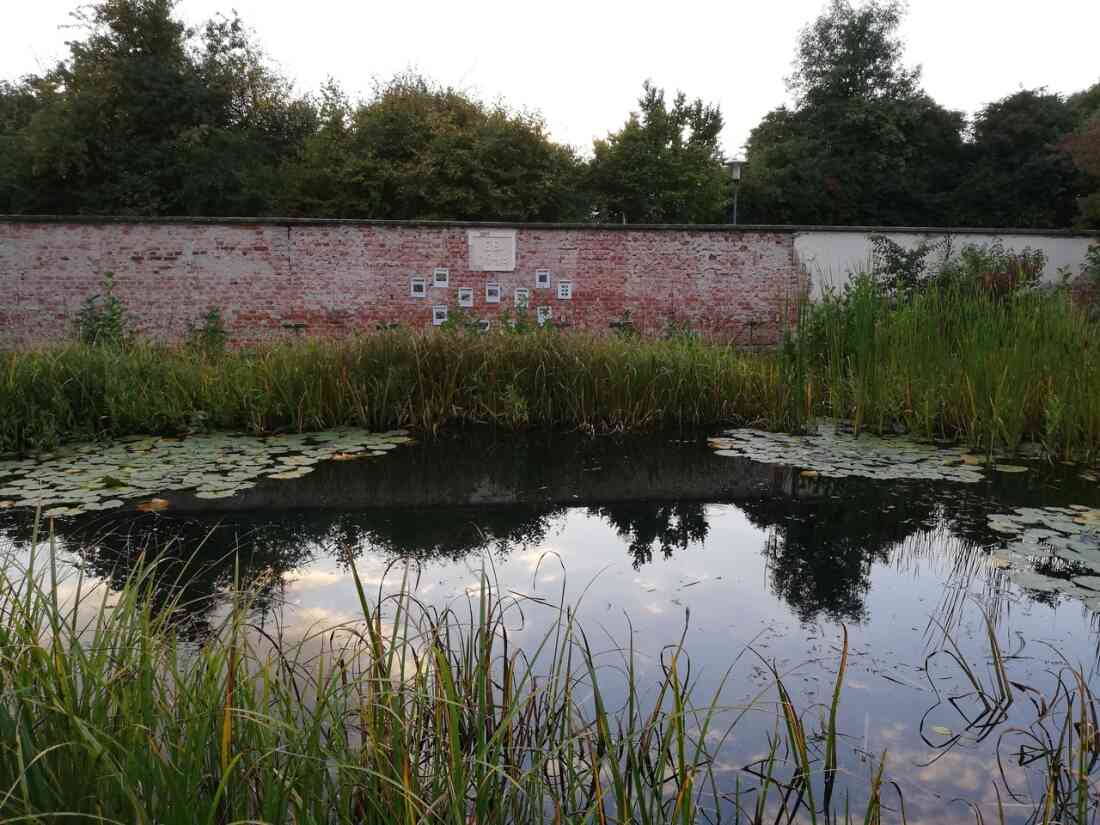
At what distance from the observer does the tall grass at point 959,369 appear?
208 inches

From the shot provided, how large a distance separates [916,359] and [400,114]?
682 inches

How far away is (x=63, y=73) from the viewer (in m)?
22.7

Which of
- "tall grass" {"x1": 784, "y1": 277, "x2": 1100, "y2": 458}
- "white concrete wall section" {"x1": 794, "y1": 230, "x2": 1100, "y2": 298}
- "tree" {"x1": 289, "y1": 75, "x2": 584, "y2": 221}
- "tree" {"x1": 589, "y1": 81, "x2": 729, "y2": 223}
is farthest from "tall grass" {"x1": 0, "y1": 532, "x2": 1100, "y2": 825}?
"tree" {"x1": 589, "y1": 81, "x2": 729, "y2": 223}

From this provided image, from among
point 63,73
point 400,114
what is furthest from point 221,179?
point 63,73

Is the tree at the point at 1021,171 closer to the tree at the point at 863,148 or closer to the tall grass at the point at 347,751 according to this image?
the tree at the point at 863,148

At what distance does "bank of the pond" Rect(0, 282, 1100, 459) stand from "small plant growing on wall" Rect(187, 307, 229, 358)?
335 cm

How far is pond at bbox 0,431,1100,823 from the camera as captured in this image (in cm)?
240

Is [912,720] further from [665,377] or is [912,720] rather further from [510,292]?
[510,292]

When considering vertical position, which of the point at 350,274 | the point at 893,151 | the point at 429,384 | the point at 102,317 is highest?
the point at 893,151

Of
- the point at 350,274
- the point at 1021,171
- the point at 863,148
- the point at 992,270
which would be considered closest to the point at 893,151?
the point at 863,148

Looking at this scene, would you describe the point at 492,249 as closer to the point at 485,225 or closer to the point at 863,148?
the point at 485,225

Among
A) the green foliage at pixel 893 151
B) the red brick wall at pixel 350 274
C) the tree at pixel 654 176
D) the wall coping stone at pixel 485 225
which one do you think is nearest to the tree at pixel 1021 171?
the green foliage at pixel 893 151

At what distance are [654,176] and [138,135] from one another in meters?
14.0

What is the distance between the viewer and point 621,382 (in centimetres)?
650
